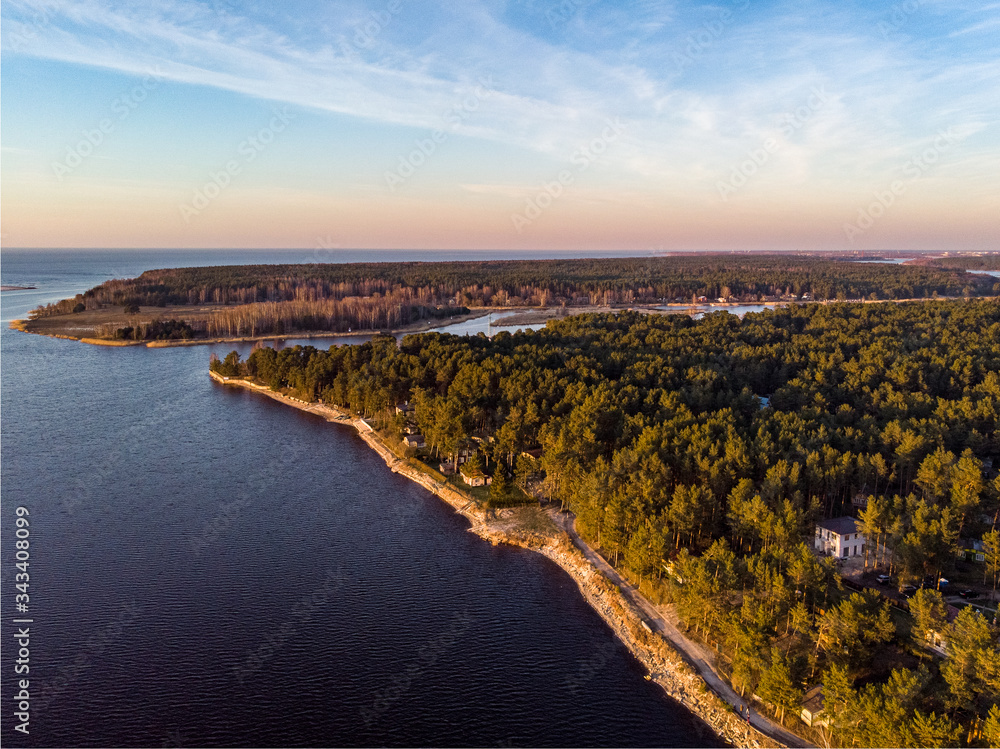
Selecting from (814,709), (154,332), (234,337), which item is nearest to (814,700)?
(814,709)

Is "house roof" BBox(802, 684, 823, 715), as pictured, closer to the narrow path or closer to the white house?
the narrow path

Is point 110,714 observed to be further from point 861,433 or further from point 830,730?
point 861,433

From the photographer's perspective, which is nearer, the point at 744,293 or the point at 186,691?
the point at 186,691

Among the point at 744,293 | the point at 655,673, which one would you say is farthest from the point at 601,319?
the point at 744,293

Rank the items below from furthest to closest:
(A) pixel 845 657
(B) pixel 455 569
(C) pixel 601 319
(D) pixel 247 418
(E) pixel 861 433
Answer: (C) pixel 601 319, (D) pixel 247 418, (E) pixel 861 433, (B) pixel 455 569, (A) pixel 845 657

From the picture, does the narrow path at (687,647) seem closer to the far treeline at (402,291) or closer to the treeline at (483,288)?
the far treeline at (402,291)

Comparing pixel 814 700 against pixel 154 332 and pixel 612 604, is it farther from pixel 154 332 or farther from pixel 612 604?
pixel 154 332

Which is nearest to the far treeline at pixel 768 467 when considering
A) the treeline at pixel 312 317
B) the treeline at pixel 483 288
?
the treeline at pixel 312 317
